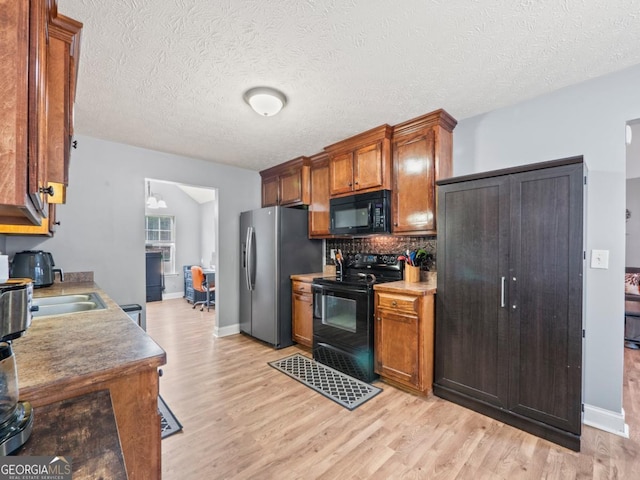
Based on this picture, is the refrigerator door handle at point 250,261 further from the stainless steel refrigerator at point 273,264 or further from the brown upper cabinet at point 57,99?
the brown upper cabinet at point 57,99

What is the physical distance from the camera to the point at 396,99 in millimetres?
2354

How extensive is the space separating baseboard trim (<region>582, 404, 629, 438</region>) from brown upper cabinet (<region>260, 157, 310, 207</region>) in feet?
10.7

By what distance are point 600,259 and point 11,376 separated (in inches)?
120

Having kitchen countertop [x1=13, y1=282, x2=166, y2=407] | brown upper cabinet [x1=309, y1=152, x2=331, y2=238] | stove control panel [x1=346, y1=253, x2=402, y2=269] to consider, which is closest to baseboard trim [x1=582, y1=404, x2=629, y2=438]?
stove control panel [x1=346, y1=253, x2=402, y2=269]

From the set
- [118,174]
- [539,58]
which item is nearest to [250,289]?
[118,174]

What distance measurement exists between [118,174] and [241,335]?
256cm

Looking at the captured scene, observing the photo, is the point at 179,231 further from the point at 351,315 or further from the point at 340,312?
the point at 351,315

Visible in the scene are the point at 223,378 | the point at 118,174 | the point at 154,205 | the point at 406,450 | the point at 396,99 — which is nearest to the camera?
the point at 406,450

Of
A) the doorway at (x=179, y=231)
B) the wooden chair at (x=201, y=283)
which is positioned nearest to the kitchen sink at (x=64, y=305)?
the wooden chair at (x=201, y=283)

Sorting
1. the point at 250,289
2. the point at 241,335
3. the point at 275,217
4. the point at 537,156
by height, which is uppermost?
the point at 537,156

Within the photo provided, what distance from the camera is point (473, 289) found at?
226 cm

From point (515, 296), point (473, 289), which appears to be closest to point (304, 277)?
point (473, 289)

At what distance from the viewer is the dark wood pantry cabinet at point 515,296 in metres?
1.85

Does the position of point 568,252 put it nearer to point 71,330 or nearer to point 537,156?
point 537,156
